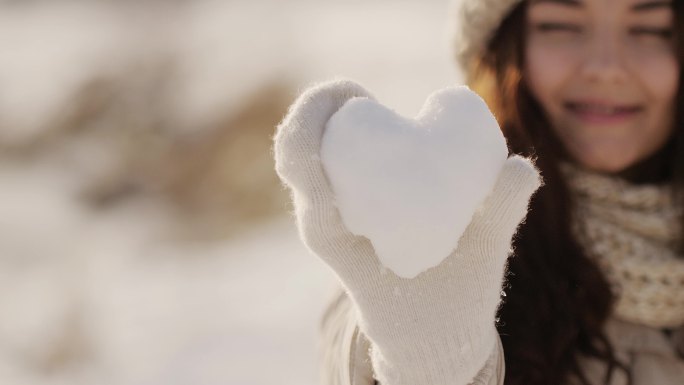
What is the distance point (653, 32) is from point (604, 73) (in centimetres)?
10

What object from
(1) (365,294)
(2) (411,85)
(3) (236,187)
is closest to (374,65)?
(2) (411,85)

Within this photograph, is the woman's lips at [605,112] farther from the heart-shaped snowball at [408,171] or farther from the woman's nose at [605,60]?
the heart-shaped snowball at [408,171]

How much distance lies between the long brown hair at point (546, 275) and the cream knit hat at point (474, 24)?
31 millimetres

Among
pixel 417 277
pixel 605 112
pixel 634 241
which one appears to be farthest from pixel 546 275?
pixel 417 277

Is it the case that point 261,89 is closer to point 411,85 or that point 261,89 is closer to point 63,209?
point 411,85

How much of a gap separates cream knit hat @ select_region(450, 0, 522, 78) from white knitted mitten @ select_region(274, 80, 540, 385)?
49cm

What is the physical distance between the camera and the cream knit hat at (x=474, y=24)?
1199 mm

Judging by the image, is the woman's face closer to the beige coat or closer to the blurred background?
the beige coat

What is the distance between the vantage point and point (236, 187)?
3.55m

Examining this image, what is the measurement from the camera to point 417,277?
792 mm

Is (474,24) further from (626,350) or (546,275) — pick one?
(626,350)

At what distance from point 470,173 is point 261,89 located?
341cm

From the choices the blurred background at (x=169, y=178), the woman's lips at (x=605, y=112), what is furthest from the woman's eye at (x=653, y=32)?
the blurred background at (x=169, y=178)

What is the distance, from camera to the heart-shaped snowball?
71 centimetres
